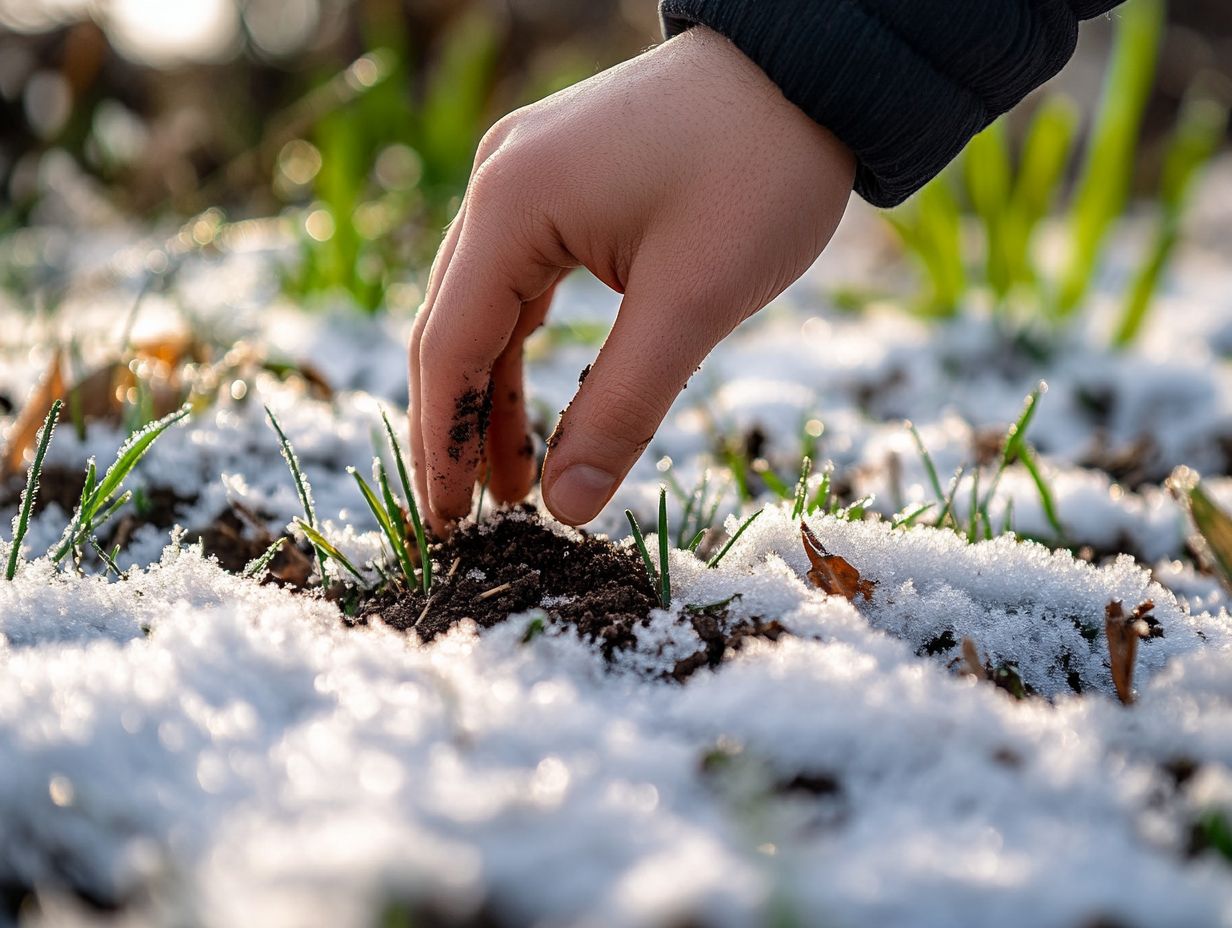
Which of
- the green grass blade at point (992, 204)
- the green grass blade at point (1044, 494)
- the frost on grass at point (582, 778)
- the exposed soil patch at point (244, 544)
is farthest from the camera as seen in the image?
the green grass blade at point (992, 204)

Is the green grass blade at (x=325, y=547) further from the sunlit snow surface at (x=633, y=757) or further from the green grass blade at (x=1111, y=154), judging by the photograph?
the green grass blade at (x=1111, y=154)

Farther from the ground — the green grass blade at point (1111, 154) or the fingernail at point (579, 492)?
the green grass blade at point (1111, 154)

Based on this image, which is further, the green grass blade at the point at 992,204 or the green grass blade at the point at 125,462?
the green grass blade at the point at 992,204

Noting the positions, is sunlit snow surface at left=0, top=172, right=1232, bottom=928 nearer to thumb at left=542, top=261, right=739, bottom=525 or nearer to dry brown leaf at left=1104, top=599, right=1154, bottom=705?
dry brown leaf at left=1104, top=599, right=1154, bottom=705

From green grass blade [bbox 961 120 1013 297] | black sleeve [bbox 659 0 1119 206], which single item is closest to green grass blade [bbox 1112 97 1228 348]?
green grass blade [bbox 961 120 1013 297]

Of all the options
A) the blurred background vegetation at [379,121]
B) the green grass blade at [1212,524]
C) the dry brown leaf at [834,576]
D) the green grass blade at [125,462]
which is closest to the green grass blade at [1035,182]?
the blurred background vegetation at [379,121]

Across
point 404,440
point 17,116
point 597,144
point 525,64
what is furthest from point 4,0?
point 597,144

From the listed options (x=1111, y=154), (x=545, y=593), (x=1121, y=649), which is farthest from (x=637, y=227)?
(x=1111, y=154)

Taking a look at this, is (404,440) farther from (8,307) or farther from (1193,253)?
(1193,253)

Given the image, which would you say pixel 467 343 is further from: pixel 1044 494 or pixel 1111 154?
pixel 1111 154
